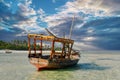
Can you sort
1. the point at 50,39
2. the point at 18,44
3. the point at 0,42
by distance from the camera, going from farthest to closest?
the point at 18,44
the point at 0,42
the point at 50,39

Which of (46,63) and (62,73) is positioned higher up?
(46,63)

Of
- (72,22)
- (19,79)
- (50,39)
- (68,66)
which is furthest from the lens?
(72,22)

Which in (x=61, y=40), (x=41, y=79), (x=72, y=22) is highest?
(x=72, y=22)

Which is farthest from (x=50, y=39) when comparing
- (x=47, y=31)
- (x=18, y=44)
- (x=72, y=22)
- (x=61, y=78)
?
(x=18, y=44)

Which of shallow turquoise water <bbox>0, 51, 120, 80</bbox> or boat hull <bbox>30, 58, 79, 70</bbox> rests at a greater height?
boat hull <bbox>30, 58, 79, 70</bbox>

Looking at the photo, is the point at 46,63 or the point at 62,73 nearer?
the point at 62,73

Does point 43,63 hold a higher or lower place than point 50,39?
lower

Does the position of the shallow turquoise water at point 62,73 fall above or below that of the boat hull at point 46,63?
below

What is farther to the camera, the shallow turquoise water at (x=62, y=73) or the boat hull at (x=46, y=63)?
the boat hull at (x=46, y=63)

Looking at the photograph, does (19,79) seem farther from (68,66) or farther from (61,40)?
(68,66)

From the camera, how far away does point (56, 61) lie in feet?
100.0

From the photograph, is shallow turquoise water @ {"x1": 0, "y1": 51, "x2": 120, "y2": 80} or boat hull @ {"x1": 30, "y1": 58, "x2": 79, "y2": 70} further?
boat hull @ {"x1": 30, "y1": 58, "x2": 79, "y2": 70}

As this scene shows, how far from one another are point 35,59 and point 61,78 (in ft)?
22.8

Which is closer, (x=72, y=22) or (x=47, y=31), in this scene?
(x=47, y=31)
